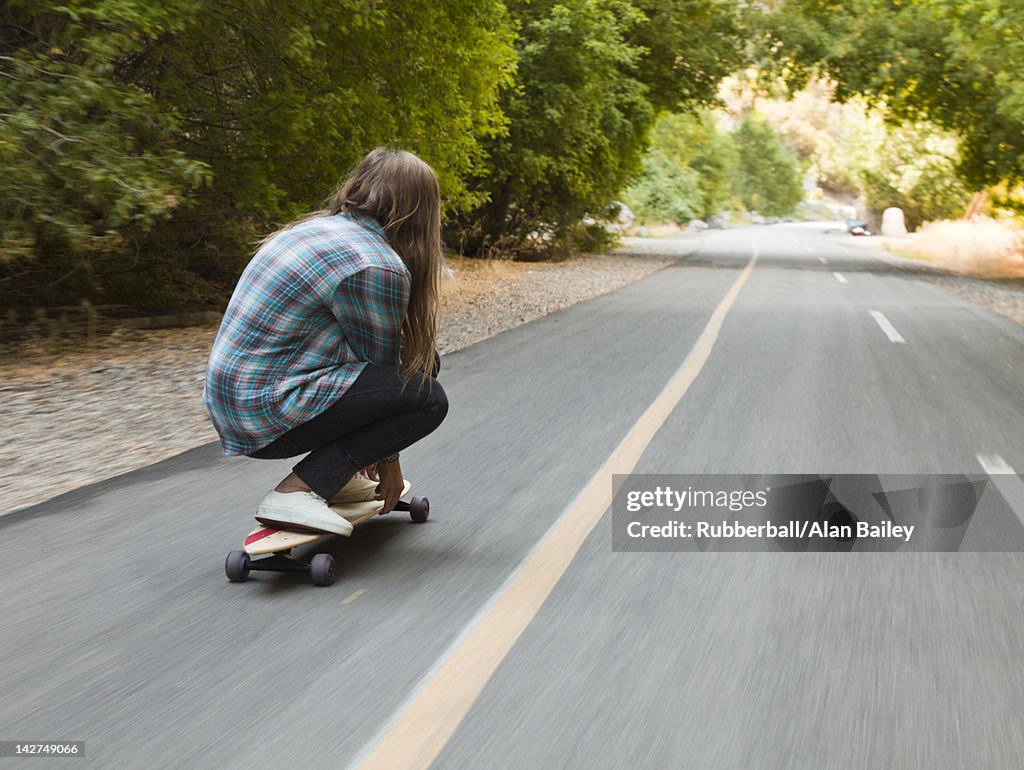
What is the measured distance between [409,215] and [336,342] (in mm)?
590

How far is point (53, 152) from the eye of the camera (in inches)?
324

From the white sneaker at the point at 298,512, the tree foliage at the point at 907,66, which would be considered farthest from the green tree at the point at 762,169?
the white sneaker at the point at 298,512

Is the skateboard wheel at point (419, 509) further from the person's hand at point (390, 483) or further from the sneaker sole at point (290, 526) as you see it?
the sneaker sole at point (290, 526)

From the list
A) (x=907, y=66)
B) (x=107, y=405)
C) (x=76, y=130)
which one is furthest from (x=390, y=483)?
(x=907, y=66)

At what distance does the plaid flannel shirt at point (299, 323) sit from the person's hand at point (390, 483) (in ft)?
1.69

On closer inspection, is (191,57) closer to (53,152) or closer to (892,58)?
(53,152)

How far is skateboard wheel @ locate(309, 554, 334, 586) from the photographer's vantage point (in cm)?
378

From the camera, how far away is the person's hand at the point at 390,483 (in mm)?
4258

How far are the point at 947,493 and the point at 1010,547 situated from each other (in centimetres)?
85

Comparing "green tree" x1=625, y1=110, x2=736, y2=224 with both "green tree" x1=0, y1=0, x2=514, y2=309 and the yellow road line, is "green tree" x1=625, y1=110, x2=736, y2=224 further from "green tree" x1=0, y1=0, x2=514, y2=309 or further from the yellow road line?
the yellow road line

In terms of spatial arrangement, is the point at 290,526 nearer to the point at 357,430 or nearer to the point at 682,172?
the point at 357,430

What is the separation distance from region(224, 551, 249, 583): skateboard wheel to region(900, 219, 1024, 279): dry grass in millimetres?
25720

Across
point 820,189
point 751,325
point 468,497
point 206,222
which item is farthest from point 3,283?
point 820,189

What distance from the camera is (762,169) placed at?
10594cm
